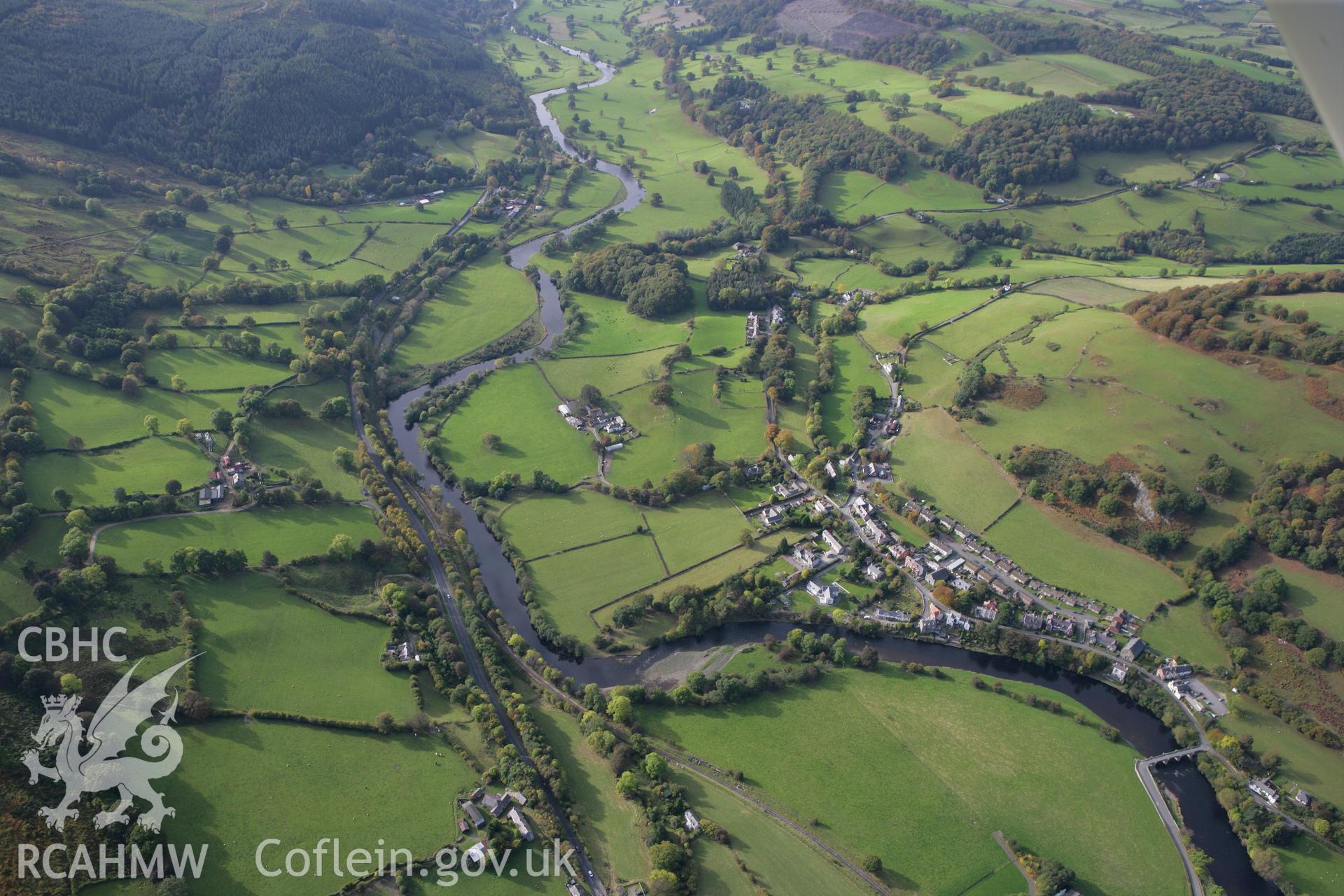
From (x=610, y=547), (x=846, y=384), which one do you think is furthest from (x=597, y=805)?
(x=846, y=384)

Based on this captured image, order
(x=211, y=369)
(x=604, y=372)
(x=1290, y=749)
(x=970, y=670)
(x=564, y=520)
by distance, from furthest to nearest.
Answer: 1. (x=604, y=372)
2. (x=211, y=369)
3. (x=564, y=520)
4. (x=970, y=670)
5. (x=1290, y=749)

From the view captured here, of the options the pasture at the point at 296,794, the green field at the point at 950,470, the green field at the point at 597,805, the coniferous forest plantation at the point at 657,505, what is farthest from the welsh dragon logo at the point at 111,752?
the green field at the point at 950,470

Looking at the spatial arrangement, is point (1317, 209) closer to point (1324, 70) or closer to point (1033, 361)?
point (1033, 361)

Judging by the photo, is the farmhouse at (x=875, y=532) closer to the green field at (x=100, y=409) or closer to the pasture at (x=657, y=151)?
the green field at (x=100, y=409)

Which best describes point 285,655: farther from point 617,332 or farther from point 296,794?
point 617,332

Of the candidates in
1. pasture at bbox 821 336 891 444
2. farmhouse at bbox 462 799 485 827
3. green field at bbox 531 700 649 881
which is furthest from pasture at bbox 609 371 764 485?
farmhouse at bbox 462 799 485 827

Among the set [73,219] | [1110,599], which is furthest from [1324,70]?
[73,219]
